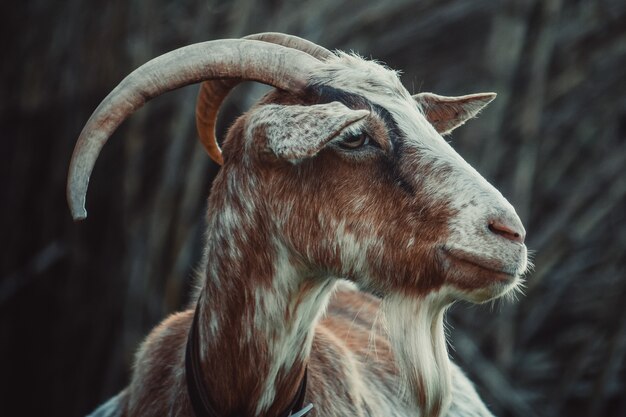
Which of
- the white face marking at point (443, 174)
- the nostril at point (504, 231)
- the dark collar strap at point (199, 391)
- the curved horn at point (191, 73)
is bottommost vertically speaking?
the dark collar strap at point (199, 391)

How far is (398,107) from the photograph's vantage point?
2.80m

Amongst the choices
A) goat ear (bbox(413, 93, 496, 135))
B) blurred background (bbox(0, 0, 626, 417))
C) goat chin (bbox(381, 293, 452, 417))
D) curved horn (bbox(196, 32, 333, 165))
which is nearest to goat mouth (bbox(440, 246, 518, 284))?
goat chin (bbox(381, 293, 452, 417))

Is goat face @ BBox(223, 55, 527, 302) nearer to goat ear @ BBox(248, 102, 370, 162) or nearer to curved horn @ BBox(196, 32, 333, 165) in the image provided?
goat ear @ BBox(248, 102, 370, 162)

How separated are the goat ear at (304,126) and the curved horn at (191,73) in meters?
0.13

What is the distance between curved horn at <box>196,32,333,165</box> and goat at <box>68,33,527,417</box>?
0.49ft

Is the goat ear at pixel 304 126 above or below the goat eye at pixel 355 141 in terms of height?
above

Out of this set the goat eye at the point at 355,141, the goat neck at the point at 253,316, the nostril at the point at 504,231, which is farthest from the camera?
the goat neck at the point at 253,316

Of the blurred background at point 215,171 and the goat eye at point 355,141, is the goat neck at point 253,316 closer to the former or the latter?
the goat eye at point 355,141

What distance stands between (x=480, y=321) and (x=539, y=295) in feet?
2.11

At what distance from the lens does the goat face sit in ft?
8.35

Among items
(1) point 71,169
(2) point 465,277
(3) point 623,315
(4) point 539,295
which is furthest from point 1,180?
(2) point 465,277

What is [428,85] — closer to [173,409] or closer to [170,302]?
[170,302]

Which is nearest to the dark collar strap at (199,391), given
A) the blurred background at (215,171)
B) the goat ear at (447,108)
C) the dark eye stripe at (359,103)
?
the dark eye stripe at (359,103)

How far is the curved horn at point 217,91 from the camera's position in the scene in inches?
123
